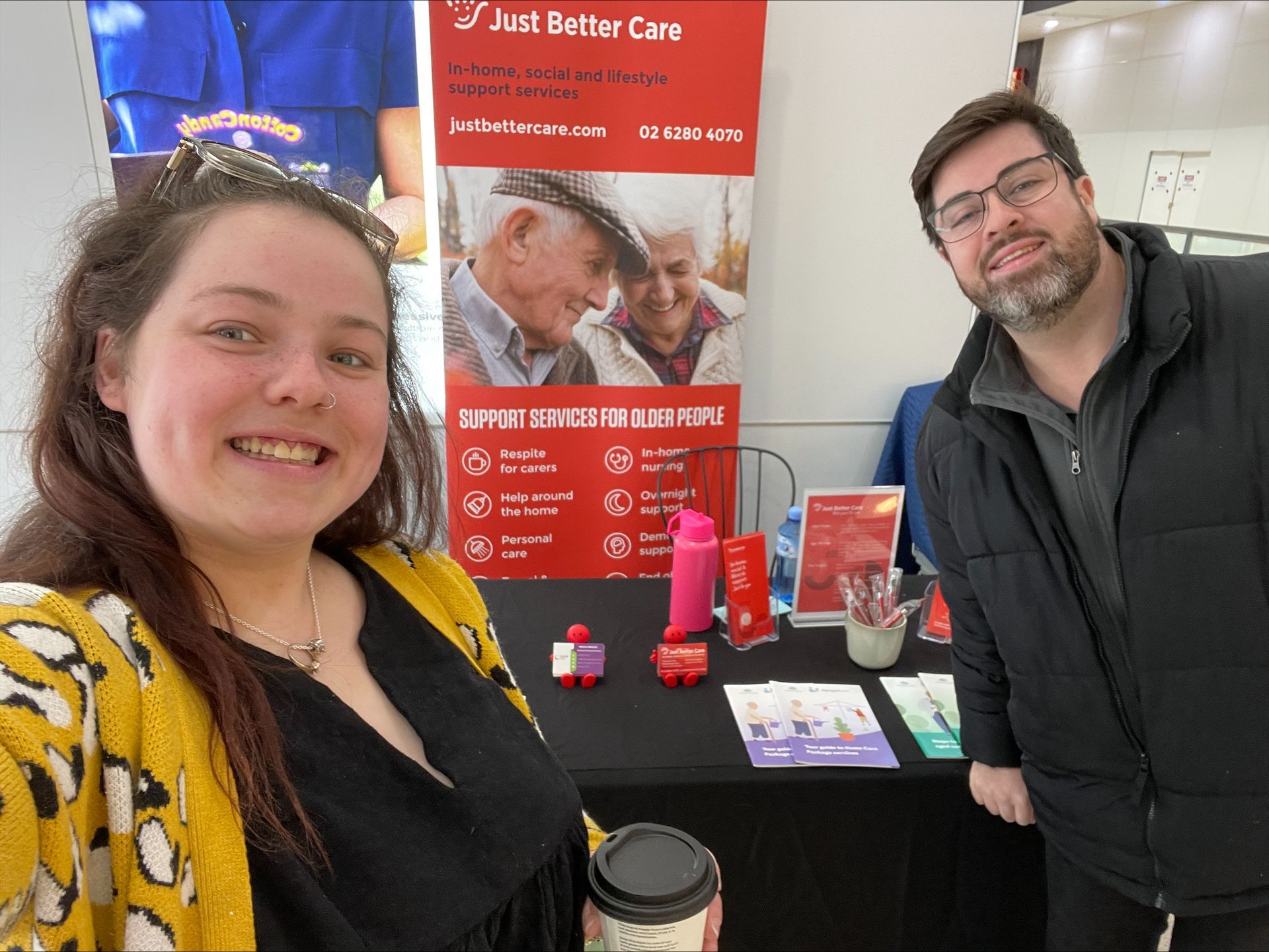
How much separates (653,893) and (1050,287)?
1155 millimetres

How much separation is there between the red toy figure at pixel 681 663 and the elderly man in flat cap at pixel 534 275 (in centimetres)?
157

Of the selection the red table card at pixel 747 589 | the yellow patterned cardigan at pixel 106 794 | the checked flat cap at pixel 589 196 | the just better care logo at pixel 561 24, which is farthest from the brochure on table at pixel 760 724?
the just better care logo at pixel 561 24

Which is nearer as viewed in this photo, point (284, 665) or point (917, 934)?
point (284, 665)

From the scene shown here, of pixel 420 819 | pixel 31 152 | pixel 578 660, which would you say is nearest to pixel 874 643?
pixel 578 660

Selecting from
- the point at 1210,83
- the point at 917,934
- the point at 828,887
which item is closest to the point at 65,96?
the point at 828,887

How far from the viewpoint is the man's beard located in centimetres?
126

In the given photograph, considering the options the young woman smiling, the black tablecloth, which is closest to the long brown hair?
the young woman smiling

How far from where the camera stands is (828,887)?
1469 mm

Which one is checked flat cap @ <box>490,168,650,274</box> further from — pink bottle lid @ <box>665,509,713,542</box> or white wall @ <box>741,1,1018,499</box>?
pink bottle lid @ <box>665,509,713,542</box>

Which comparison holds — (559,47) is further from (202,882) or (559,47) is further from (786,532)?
(202,882)

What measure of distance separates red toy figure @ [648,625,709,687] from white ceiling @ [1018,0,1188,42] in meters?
3.13

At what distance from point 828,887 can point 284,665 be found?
4.00 feet

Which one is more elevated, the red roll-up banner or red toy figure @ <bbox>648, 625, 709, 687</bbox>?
the red roll-up banner

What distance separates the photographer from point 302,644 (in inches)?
32.1
